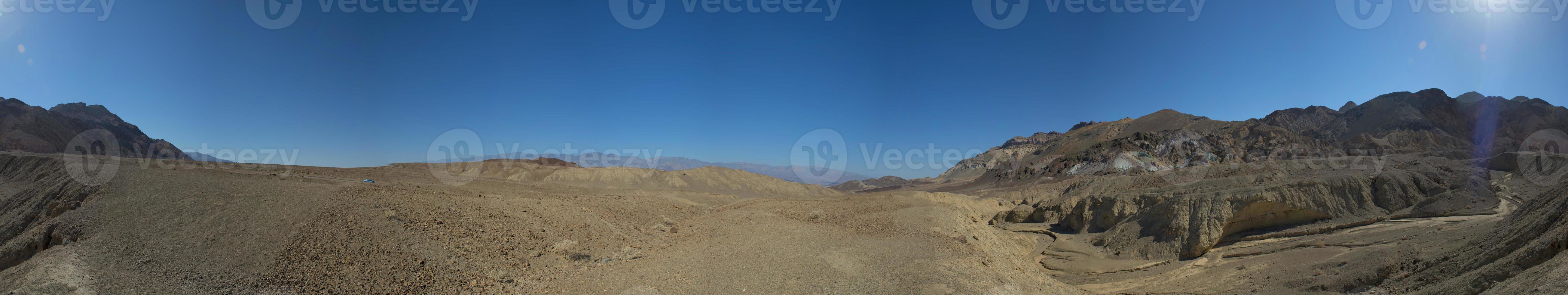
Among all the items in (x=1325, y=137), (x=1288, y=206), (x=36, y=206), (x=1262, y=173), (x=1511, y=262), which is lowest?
(x=1511, y=262)

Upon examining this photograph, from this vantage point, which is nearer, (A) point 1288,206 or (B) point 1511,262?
(B) point 1511,262

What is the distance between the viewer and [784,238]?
14.1 metres

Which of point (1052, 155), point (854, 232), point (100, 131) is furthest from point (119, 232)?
point (1052, 155)

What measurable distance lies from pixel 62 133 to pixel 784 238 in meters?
82.6

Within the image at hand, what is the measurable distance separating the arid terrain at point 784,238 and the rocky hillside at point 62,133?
48.0 metres

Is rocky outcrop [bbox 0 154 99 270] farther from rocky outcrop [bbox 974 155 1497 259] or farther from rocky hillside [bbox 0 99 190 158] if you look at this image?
rocky hillside [bbox 0 99 190 158]

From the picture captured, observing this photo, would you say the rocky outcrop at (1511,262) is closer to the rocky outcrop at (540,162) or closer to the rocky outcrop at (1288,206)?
the rocky outcrop at (1288,206)

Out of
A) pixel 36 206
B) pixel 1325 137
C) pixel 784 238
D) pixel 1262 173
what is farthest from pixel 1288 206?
pixel 1325 137

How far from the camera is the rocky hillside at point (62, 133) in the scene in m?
46.8

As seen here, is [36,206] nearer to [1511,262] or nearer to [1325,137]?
[1511,262]

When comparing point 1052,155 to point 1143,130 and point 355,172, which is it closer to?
point 1143,130

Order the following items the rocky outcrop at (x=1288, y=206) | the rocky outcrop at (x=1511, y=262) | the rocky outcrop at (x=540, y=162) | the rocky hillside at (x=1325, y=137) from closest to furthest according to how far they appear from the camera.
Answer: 1. the rocky outcrop at (x=1511, y=262)
2. the rocky outcrop at (x=1288, y=206)
3. the rocky hillside at (x=1325, y=137)
4. the rocky outcrop at (x=540, y=162)

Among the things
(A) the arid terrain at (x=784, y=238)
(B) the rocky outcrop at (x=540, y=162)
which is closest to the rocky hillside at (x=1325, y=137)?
(A) the arid terrain at (x=784, y=238)

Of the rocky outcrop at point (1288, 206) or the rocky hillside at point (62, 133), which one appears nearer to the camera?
the rocky outcrop at point (1288, 206)
